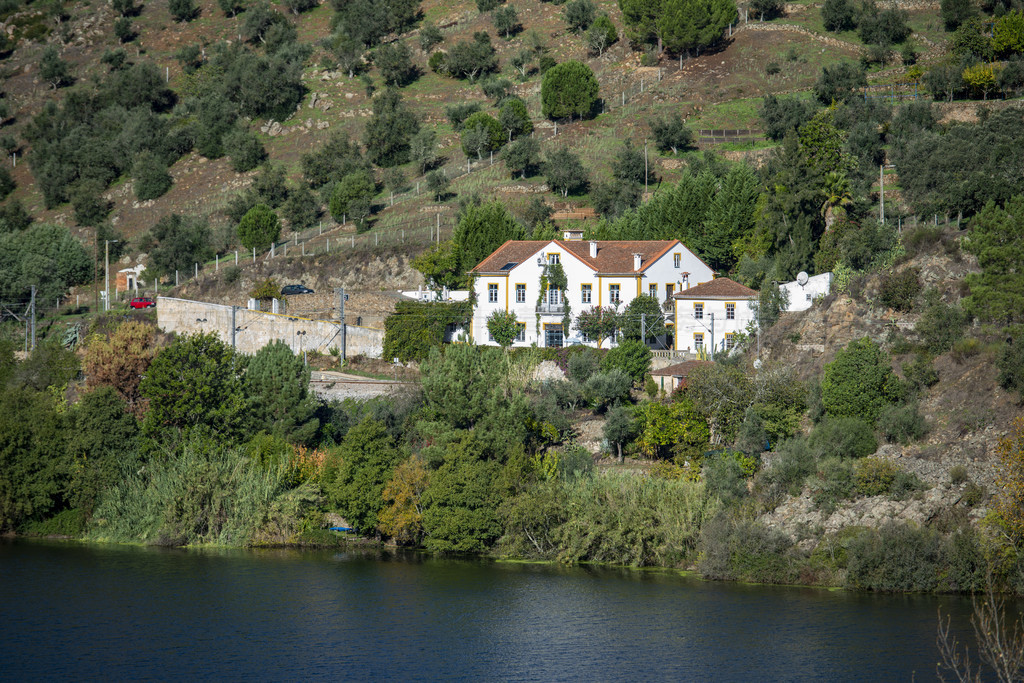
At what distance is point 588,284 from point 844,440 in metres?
25.6

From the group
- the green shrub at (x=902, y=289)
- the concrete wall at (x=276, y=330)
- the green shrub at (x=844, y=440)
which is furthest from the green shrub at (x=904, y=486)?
the concrete wall at (x=276, y=330)

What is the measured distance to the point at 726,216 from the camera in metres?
74.8

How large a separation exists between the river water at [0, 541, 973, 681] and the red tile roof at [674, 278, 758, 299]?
2392 centimetres

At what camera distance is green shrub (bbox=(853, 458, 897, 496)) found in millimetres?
41750

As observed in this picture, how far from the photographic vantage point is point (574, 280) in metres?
68.0

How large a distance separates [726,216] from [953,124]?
73.6 ft

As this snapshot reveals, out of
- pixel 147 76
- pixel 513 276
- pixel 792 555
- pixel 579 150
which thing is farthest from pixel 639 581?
pixel 147 76

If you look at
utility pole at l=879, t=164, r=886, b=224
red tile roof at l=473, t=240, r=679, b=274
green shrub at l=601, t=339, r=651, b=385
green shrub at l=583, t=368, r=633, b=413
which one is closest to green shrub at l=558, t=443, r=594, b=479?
green shrub at l=583, t=368, r=633, b=413

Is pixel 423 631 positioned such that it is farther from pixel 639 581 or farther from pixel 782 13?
pixel 782 13

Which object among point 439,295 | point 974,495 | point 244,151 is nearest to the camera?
point 974,495

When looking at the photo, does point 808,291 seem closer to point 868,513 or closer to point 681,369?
point 681,369

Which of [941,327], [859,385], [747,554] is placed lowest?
[747,554]

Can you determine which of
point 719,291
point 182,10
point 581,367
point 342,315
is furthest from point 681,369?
point 182,10

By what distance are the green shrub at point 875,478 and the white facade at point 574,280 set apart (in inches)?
975
